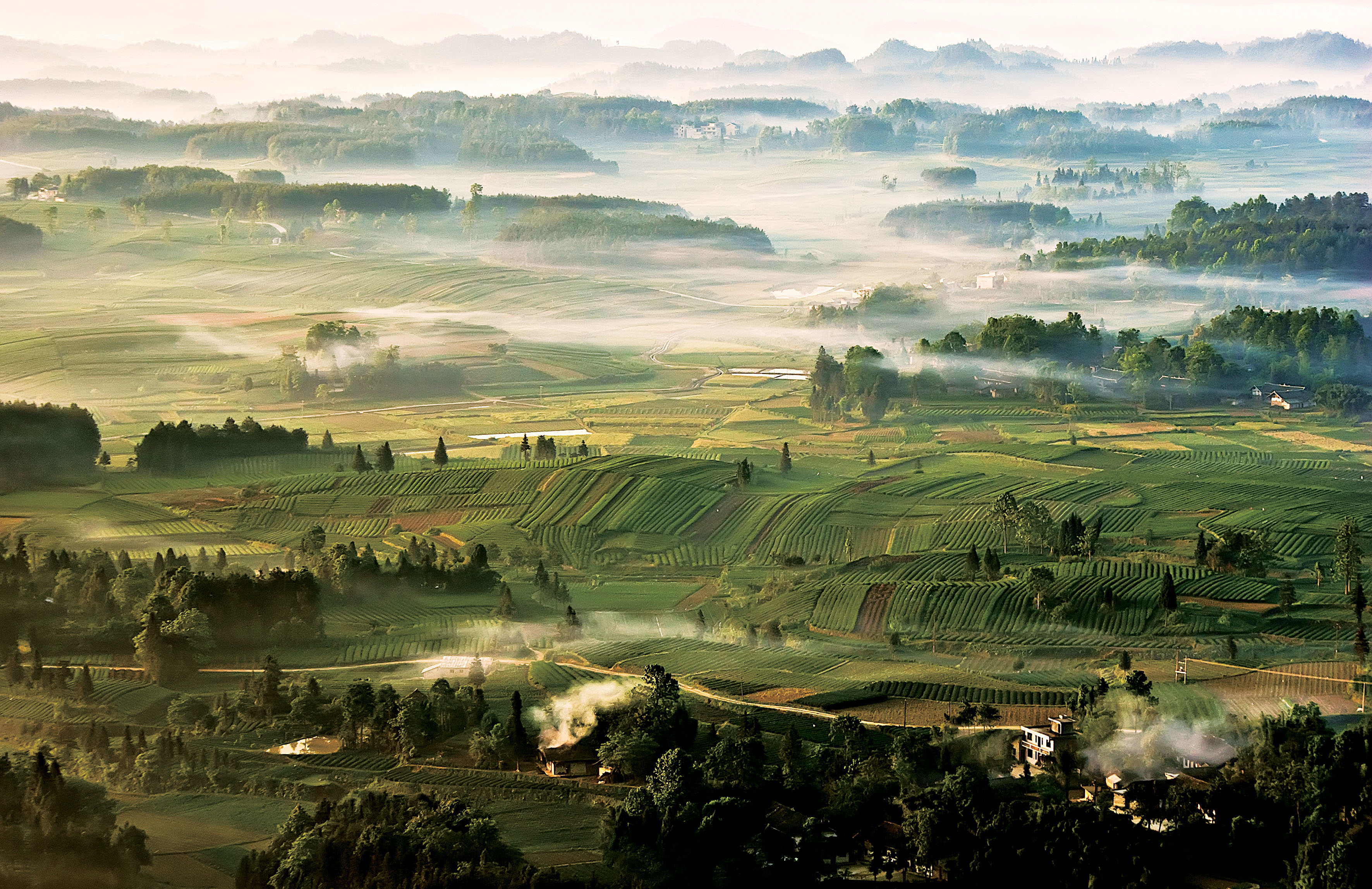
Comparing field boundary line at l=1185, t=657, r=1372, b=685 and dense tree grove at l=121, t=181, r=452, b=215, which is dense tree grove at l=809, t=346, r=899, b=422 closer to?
field boundary line at l=1185, t=657, r=1372, b=685

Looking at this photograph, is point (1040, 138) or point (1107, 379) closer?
point (1107, 379)

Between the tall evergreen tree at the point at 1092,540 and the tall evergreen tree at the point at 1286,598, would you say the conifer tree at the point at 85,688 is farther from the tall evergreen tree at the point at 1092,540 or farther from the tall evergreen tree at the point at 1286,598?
the tall evergreen tree at the point at 1286,598

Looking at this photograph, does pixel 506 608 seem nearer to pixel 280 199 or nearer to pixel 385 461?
pixel 385 461

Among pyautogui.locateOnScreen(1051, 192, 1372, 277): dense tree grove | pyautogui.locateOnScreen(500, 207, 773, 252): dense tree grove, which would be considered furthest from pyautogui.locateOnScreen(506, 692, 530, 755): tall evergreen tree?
pyautogui.locateOnScreen(500, 207, 773, 252): dense tree grove

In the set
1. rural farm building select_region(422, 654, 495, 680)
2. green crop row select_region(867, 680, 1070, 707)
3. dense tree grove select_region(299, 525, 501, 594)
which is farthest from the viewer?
dense tree grove select_region(299, 525, 501, 594)

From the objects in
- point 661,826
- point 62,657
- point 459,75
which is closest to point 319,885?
point 661,826

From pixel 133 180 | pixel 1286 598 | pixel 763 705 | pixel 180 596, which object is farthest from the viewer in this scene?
pixel 133 180

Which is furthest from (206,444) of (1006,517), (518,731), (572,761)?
(572,761)
